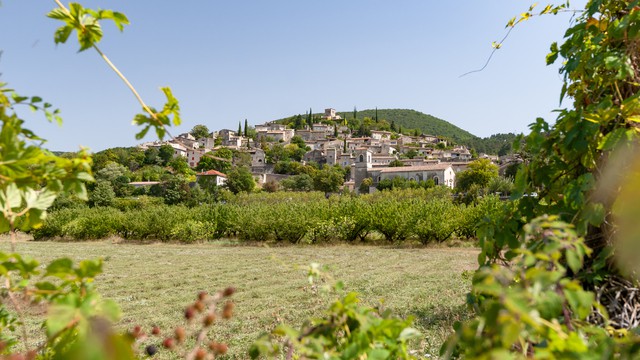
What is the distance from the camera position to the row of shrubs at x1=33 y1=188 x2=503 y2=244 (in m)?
14.9

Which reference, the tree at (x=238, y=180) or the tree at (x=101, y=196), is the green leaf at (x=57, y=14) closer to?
the tree at (x=101, y=196)

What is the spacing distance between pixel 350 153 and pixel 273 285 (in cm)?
6640

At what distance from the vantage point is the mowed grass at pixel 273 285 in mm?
4773

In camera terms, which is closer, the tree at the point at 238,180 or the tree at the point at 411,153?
the tree at the point at 238,180

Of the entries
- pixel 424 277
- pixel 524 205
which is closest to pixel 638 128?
pixel 524 205

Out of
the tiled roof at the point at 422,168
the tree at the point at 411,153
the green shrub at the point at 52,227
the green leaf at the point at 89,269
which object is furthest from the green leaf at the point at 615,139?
the tree at the point at 411,153

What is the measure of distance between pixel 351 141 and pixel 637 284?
84833 mm

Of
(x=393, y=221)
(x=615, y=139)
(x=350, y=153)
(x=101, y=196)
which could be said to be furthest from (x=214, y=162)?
(x=350, y=153)

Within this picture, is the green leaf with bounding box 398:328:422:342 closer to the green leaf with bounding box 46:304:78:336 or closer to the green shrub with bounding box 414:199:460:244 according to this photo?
the green leaf with bounding box 46:304:78:336

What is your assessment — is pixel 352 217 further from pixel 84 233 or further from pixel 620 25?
pixel 620 25

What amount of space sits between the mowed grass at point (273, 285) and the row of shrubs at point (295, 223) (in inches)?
70.9

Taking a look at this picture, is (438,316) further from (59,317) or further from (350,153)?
(350,153)

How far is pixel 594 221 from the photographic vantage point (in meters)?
0.93

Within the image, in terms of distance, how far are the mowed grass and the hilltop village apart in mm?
38644
